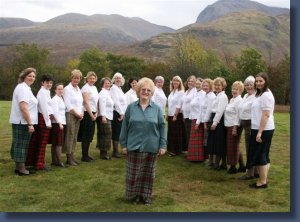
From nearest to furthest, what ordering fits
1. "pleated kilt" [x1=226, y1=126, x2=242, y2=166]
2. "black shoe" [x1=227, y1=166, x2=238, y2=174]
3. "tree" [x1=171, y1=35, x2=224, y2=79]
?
"pleated kilt" [x1=226, y1=126, x2=242, y2=166], "black shoe" [x1=227, y1=166, x2=238, y2=174], "tree" [x1=171, y1=35, x2=224, y2=79]

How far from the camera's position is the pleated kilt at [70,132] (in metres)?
8.31

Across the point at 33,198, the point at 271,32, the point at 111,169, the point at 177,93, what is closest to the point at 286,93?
the point at 177,93

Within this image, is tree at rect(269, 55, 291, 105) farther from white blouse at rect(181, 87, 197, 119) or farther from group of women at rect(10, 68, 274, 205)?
group of women at rect(10, 68, 274, 205)

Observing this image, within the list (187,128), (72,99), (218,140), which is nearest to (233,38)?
(187,128)

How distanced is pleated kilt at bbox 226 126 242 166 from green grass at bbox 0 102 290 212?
30 centimetres

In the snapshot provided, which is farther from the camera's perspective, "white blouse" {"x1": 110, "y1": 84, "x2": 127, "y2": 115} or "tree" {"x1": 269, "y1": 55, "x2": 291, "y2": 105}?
"tree" {"x1": 269, "y1": 55, "x2": 291, "y2": 105}

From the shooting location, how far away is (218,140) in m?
8.23

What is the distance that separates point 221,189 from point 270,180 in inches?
47.1

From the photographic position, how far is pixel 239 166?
8.22 m

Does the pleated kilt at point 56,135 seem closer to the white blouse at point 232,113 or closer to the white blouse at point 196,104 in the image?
the white blouse at point 196,104

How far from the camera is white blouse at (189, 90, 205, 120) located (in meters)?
9.03

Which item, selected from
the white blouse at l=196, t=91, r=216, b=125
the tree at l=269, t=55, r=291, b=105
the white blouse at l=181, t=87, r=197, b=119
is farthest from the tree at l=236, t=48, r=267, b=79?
the white blouse at l=196, t=91, r=216, b=125

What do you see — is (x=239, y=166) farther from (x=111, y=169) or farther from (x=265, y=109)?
(x=111, y=169)

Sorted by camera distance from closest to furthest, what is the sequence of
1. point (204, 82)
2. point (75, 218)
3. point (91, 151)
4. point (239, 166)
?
point (75, 218) < point (239, 166) < point (204, 82) < point (91, 151)
